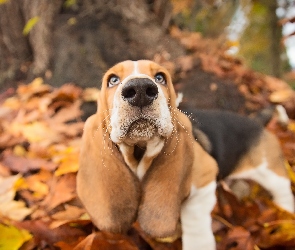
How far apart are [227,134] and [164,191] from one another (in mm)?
857

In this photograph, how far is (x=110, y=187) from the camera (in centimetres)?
162

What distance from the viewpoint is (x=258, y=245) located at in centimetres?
190

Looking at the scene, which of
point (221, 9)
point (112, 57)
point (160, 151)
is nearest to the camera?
point (160, 151)

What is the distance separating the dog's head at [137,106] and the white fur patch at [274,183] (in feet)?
3.47

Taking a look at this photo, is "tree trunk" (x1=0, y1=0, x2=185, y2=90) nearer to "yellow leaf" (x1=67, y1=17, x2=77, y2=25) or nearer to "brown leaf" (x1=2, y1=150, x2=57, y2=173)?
"yellow leaf" (x1=67, y1=17, x2=77, y2=25)

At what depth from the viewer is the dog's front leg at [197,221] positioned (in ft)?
5.86

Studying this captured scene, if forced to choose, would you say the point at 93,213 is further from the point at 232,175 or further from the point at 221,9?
the point at 221,9

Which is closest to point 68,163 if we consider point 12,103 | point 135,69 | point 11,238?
point 11,238

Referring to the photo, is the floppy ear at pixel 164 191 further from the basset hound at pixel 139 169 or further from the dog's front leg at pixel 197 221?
the dog's front leg at pixel 197 221

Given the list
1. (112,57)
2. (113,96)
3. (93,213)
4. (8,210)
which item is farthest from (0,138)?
(113,96)

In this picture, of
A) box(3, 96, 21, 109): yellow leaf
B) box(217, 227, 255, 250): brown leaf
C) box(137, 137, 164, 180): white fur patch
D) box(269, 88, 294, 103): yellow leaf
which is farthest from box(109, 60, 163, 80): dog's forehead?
box(269, 88, 294, 103): yellow leaf

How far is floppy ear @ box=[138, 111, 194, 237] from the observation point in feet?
5.27

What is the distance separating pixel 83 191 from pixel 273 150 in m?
1.33

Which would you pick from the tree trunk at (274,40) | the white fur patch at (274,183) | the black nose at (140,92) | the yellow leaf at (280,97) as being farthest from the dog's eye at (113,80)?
the tree trunk at (274,40)
